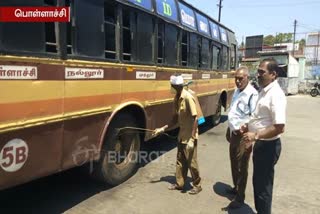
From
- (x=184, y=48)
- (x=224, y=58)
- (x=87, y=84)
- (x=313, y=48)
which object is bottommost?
(x=87, y=84)

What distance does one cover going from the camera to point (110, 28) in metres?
5.45

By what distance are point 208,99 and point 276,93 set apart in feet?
21.9

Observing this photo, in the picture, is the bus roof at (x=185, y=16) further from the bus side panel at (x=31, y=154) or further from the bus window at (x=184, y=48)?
the bus side panel at (x=31, y=154)

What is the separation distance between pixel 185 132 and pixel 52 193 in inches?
81.8

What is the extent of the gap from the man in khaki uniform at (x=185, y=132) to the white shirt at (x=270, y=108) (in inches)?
50.3

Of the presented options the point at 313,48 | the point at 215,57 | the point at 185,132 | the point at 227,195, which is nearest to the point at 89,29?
the point at 185,132

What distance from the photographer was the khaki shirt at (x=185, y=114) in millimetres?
5629

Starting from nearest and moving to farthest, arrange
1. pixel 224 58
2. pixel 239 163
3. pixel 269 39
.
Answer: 1. pixel 239 163
2. pixel 224 58
3. pixel 269 39

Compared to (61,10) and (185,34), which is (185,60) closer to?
(185,34)

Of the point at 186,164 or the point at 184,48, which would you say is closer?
the point at 186,164

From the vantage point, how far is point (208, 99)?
10.9 metres

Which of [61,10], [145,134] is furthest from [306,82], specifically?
[61,10]

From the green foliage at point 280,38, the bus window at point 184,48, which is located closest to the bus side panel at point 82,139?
the bus window at point 184,48
